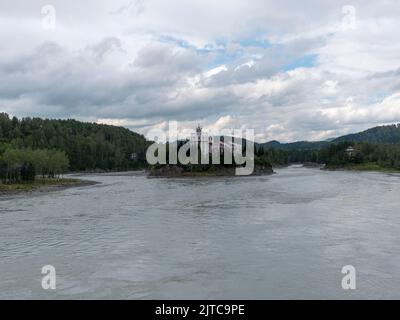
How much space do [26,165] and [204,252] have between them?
79.6 metres

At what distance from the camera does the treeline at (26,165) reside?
95.6m

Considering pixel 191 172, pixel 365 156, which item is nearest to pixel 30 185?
pixel 191 172

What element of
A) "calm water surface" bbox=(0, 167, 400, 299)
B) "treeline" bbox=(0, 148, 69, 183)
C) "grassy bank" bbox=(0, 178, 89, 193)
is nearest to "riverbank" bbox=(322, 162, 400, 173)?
"treeline" bbox=(0, 148, 69, 183)

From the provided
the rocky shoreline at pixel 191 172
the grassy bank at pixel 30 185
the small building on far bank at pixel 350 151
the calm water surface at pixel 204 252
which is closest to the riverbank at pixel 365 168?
the small building on far bank at pixel 350 151

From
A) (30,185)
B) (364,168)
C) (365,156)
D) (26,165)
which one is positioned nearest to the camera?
(30,185)

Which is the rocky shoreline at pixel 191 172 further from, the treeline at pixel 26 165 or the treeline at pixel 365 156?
the treeline at pixel 365 156

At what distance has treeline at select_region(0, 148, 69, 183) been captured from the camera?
314 feet

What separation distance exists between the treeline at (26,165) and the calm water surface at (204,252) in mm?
54700

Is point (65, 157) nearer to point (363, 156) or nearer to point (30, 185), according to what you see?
point (30, 185)

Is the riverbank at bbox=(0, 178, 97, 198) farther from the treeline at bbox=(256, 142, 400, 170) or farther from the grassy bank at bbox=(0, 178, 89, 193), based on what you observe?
the treeline at bbox=(256, 142, 400, 170)

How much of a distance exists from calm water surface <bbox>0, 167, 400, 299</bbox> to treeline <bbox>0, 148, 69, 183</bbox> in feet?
179

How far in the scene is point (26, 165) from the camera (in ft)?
317
